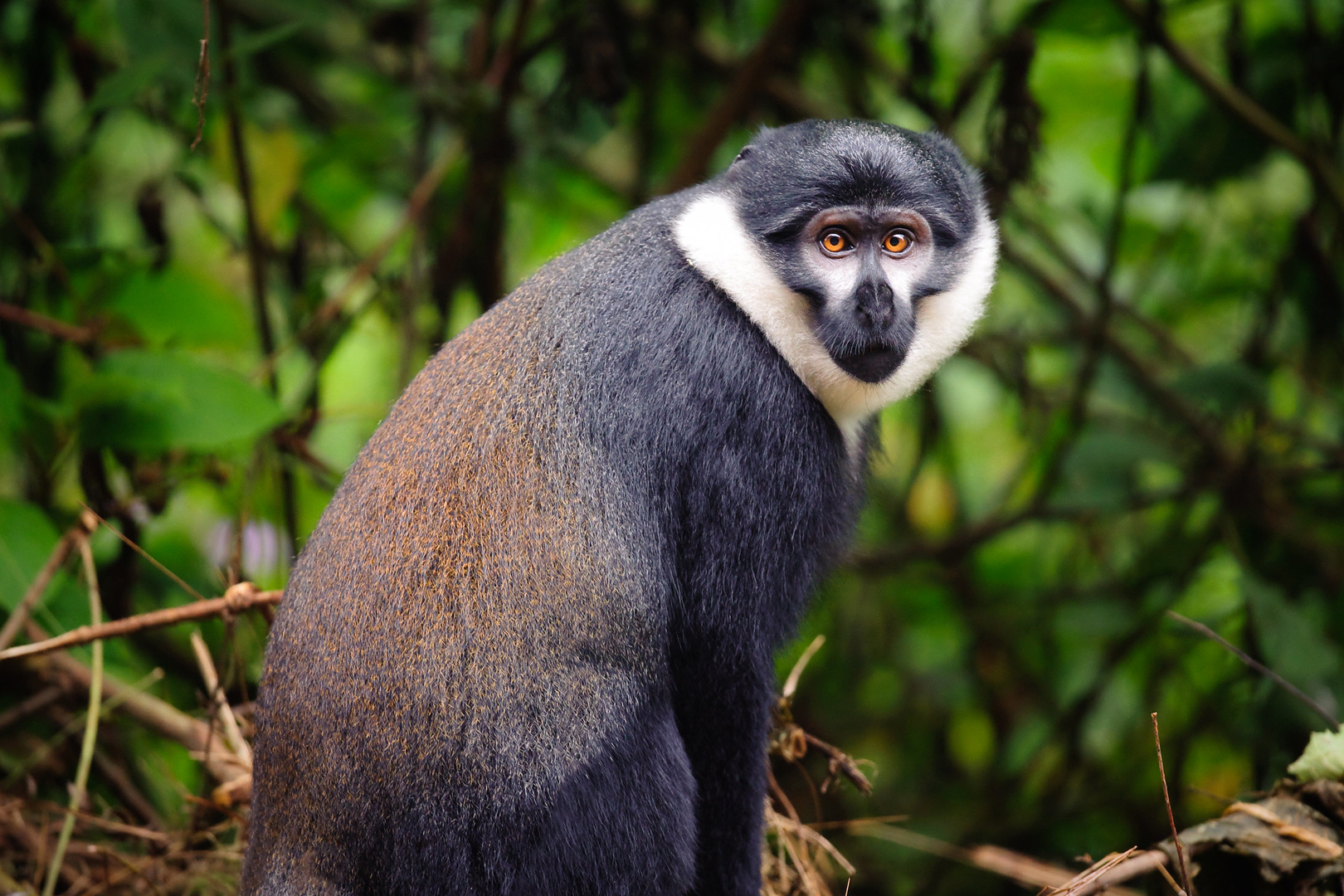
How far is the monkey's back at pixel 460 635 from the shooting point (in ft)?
8.06

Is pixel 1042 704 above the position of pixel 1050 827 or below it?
above

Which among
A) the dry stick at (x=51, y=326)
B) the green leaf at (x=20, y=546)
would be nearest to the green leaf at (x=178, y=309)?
the dry stick at (x=51, y=326)

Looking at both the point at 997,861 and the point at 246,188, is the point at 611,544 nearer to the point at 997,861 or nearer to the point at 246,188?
the point at 997,861

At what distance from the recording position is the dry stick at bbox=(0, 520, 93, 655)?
3.22 metres

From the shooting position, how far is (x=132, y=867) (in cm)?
303

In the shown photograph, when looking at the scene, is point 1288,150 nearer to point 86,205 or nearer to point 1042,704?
point 1042,704

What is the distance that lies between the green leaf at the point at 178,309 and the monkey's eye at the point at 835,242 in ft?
7.89

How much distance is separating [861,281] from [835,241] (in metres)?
0.13

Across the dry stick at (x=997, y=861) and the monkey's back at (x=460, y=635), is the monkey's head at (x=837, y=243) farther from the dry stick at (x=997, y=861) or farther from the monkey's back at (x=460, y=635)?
the dry stick at (x=997, y=861)

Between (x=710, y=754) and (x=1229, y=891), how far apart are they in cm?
124

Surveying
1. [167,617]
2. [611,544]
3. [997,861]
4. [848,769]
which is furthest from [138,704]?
[997,861]

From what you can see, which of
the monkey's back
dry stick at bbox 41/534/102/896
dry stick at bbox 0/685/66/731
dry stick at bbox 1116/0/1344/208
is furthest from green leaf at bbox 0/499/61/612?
dry stick at bbox 1116/0/1344/208

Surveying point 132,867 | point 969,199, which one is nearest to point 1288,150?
point 969,199

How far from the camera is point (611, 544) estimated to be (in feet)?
8.74
